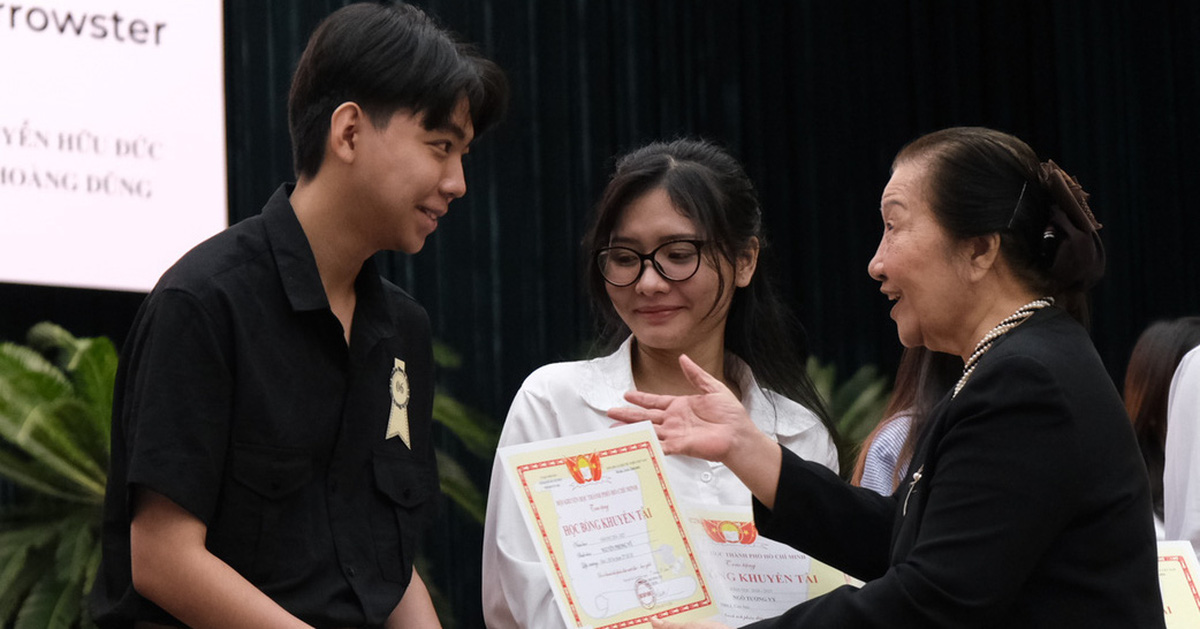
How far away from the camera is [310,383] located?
2002 mm

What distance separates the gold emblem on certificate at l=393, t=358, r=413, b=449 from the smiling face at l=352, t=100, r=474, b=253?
197 mm

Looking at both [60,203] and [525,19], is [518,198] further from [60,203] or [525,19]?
[60,203]

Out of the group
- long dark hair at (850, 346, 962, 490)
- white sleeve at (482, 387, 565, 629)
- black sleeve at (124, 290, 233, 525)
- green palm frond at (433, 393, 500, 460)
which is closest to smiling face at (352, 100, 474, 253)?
black sleeve at (124, 290, 233, 525)

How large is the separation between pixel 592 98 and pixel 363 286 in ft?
16.1

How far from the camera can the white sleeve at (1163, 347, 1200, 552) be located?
303 centimetres

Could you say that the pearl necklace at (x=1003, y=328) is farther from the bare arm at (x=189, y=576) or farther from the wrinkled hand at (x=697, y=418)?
the bare arm at (x=189, y=576)

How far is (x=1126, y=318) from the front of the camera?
304 inches

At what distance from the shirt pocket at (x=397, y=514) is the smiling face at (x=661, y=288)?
0.69 metres

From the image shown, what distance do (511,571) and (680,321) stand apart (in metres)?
0.59

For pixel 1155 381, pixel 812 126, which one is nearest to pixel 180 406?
pixel 1155 381

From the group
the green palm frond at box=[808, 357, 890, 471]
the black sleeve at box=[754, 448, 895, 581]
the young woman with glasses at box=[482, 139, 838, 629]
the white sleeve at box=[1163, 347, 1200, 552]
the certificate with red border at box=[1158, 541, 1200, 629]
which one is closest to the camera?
the black sleeve at box=[754, 448, 895, 581]

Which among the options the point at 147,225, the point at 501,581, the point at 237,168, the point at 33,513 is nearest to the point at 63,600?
the point at 33,513

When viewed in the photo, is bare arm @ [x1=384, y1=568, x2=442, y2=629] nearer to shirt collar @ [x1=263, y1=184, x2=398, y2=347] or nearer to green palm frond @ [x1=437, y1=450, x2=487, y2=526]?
shirt collar @ [x1=263, y1=184, x2=398, y2=347]

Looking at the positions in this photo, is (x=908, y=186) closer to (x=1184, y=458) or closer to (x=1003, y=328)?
(x=1003, y=328)
